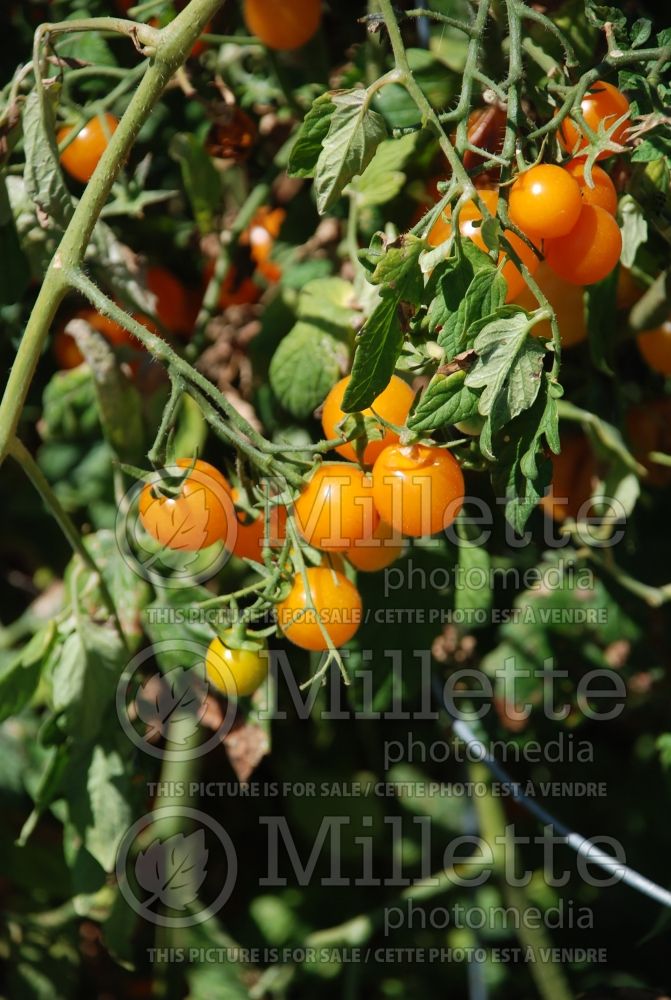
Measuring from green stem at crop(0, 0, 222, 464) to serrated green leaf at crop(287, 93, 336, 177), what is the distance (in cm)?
10

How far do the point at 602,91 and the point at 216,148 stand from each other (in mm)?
449

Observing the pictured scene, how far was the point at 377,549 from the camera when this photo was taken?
730 mm

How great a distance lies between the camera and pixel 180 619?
0.93m

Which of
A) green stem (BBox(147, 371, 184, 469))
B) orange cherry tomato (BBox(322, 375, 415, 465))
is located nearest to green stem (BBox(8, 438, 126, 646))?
green stem (BBox(147, 371, 184, 469))

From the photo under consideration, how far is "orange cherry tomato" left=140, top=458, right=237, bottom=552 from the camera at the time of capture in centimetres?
69

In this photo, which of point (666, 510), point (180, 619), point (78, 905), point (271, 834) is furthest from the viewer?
point (271, 834)

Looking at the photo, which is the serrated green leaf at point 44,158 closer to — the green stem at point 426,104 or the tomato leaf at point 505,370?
the green stem at point 426,104

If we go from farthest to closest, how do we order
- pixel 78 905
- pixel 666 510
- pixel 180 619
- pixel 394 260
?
pixel 666 510
pixel 78 905
pixel 180 619
pixel 394 260

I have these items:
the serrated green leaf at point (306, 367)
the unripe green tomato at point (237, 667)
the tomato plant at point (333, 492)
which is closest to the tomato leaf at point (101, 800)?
the tomato plant at point (333, 492)

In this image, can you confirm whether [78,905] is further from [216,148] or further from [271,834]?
[216,148]

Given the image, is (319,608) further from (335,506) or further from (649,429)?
(649,429)

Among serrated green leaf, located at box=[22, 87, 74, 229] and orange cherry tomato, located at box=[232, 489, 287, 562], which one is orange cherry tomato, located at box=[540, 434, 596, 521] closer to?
orange cherry tomato, located at box=[232, 489, 287, 562]

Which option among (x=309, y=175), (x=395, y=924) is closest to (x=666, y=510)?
(x=395, y=924)

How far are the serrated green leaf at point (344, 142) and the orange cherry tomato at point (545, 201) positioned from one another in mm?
101
